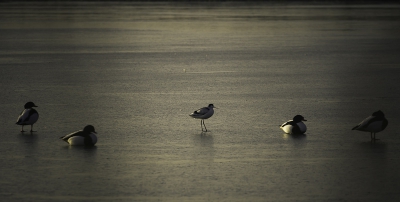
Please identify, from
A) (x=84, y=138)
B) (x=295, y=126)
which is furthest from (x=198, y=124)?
(x=84, y=138)

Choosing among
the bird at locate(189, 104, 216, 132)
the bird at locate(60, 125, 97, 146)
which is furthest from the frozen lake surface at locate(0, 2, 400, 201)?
the bird at locate(189, 104, 216, 132)

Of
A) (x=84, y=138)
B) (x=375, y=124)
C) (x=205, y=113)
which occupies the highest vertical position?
(x=205, y=113)

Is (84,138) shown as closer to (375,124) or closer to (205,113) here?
(205,113)

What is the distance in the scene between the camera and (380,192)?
799 centimetres

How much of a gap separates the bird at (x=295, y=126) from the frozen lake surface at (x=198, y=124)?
135 mm

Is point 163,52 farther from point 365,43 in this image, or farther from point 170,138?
point 170,138

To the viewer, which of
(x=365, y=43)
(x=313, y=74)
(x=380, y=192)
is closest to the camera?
(x=380, y=192)

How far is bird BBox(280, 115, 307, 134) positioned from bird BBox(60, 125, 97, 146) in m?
2.66

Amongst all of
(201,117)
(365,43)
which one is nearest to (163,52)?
(365,43)

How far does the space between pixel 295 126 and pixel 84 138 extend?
2884mm

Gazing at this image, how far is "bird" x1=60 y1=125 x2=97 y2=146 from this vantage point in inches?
411

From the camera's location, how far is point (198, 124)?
1223 centimetres

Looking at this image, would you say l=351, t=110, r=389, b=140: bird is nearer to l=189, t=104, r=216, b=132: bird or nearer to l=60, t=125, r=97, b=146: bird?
l=189, t=104, r=216, b=132: bird

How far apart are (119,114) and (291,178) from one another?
500 cm
